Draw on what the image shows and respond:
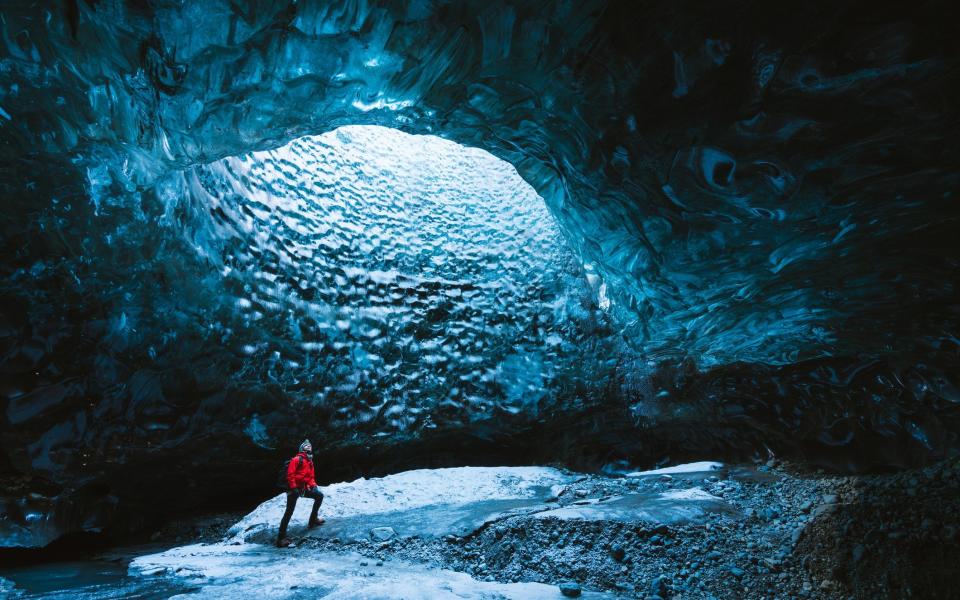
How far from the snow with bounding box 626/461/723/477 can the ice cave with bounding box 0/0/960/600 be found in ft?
0.28

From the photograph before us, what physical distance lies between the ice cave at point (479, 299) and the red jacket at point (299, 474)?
0.08ft

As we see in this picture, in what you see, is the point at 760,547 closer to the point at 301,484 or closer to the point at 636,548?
the point at 636,548

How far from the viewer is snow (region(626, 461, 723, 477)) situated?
6.09 m

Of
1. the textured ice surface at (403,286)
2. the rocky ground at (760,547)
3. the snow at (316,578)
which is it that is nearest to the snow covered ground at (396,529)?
the snow at (316,578)

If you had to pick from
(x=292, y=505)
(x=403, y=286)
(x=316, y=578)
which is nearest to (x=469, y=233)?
(x=403, y=286)

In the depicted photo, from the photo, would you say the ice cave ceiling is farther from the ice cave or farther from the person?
the person

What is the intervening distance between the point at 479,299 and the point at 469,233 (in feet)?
3.06

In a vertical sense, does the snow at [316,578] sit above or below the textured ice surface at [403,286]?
below

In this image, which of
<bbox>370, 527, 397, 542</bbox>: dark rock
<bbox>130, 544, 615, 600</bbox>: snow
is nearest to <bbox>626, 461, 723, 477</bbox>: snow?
<bbox>370, 527, 397, 542</bbox>: dark rock

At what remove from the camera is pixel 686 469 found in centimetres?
625

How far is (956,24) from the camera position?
155cm

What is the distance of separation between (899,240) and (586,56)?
1.88 meters

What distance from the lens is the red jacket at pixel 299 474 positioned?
4.97m

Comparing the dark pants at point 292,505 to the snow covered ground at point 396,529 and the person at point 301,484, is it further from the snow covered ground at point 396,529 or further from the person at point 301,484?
the snow covered ground at point 396,529
